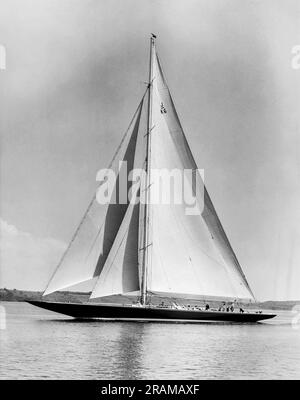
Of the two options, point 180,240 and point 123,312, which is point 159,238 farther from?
point 123,312

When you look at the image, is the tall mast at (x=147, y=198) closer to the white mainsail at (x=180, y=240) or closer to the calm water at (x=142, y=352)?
the white mainsail at (x=180, y=240)

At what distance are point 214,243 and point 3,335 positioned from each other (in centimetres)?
1452

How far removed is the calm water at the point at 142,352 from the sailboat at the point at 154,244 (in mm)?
2140

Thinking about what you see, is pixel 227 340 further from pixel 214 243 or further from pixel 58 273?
pixel 58 273

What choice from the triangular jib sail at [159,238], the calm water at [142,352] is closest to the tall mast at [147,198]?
the triangular jib sail at [159,238]

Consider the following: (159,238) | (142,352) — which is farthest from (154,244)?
(142,352)

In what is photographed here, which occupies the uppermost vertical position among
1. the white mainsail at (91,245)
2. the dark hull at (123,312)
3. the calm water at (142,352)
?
the white mainsail at (91,245)

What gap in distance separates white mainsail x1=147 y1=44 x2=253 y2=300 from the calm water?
297 cm

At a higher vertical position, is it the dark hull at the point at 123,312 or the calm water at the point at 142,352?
the dark hull at the point at 123,312

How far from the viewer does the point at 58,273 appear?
33812 mm

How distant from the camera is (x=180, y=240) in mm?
36625

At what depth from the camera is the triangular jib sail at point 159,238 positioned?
3481cm
